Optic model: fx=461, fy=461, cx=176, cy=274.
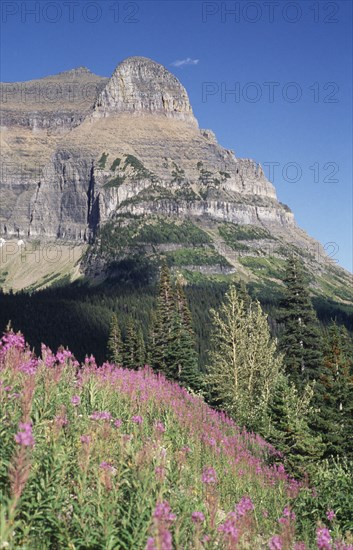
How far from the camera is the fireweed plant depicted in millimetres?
4422

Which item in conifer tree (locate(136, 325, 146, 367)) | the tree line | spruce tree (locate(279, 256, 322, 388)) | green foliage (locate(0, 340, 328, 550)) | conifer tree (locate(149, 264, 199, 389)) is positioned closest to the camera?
green foliage (locate(0, 340, 328, 550))

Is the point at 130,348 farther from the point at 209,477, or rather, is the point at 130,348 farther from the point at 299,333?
the point at 209,477

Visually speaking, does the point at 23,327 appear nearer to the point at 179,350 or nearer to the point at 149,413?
the point at 179,350

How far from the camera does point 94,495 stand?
5.05 m

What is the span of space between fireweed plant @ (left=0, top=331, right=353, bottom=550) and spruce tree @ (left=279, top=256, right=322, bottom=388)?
21.1 meters

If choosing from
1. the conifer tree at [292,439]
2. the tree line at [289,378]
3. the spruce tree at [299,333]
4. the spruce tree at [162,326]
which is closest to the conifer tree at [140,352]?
the spruce tree at [162,326]

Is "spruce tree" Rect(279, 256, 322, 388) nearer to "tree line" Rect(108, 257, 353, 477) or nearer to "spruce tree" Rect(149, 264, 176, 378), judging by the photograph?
"tree line" Rect(108, 257, 353, 477)

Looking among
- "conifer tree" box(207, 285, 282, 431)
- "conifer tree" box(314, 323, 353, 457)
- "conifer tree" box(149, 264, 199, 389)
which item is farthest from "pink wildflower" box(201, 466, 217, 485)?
"conifer tree" box(149, 264, 199, 389)

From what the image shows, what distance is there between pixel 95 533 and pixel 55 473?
92cm

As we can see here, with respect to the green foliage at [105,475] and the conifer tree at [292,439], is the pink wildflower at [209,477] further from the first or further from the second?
the conifer tree at [292,439]

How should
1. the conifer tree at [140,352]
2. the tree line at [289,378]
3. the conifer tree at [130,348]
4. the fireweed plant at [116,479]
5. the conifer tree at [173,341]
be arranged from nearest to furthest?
the fireweed plant at [116,479] → the tree line at [289,378] → the conifer tree at [173,341] → the conifer tree at [140,352] → the conifer tree at [130,348]

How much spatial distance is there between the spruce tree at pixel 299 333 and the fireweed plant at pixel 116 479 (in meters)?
21.1

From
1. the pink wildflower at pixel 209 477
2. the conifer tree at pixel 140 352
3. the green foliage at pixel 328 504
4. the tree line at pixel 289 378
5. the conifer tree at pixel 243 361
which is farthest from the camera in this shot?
the conifer tree at pixel 140 352

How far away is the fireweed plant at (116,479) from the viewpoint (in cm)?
442
